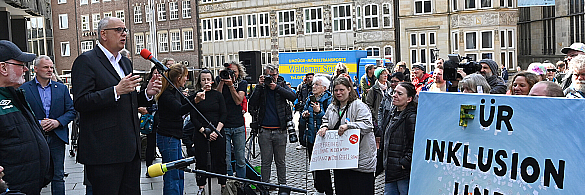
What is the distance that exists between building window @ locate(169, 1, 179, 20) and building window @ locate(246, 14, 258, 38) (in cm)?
883

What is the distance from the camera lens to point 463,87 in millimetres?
6156

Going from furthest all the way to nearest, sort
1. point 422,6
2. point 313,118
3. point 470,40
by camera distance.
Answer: point 422,6 < point 470,40 < point 313,118

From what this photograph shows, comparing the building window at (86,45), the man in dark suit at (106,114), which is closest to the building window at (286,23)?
the building window at (86,45)

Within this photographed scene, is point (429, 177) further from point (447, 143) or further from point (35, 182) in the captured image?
point (35, 182)

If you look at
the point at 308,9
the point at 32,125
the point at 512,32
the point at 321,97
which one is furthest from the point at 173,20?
the point at 32,125

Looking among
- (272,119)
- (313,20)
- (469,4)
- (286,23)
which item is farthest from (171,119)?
(286,23)

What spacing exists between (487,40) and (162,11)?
28.3 m

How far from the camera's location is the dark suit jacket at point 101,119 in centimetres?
437

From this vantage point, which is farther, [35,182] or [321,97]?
[321,97]

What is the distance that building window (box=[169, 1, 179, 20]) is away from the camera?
157 ft

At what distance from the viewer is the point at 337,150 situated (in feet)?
19.0

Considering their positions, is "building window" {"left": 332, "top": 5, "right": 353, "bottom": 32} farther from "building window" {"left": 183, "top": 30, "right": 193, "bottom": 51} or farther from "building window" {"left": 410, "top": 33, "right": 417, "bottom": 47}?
"building window" {"left": 183, "top": 30, "right": 193, "bottom": 51}

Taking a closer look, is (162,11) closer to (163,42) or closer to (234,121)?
(163,42)

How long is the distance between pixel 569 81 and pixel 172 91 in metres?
5.17
